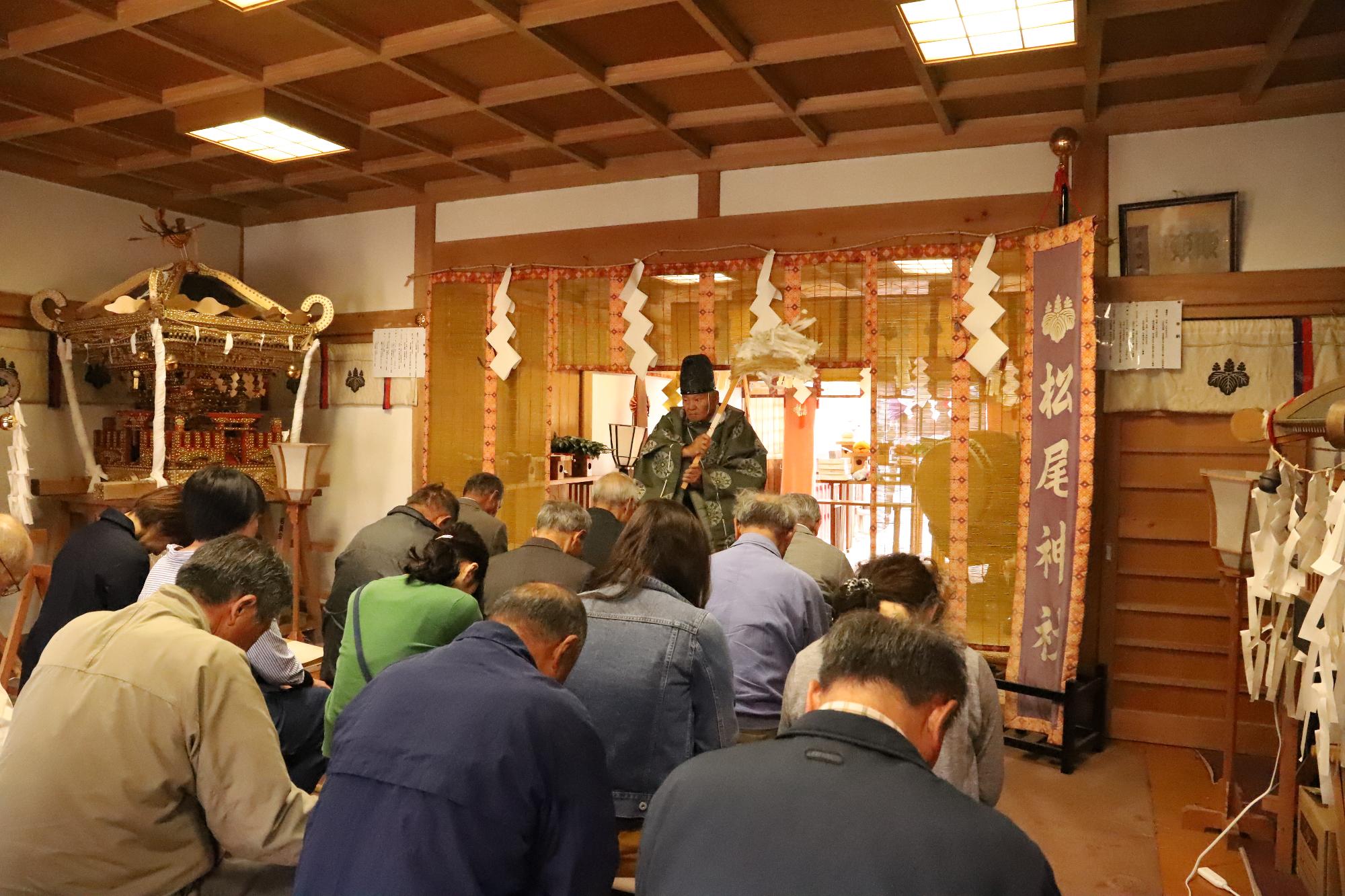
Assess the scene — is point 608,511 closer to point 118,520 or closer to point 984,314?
point 118,520

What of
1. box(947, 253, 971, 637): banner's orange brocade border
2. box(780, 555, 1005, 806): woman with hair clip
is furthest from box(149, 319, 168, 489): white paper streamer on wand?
box(780, 555, 1005, 806): woman with hair clip

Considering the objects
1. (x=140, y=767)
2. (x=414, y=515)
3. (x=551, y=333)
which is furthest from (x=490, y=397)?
(x=140, y=767)

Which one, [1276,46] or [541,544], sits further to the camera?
[1276,46]

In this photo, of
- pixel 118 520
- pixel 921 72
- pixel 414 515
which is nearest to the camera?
pixel 118 520

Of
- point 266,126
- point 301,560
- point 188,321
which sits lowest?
point 301,560

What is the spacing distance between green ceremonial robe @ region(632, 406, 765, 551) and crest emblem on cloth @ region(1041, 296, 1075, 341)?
1.50m

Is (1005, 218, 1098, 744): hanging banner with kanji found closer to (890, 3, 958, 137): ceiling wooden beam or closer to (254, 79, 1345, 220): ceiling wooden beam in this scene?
(254, 79, 1345, 220): ceiling wooden beam

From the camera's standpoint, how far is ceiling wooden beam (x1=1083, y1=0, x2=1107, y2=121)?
3455 millimetres

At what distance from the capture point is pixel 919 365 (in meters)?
4.96

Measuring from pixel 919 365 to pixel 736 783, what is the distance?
4145mm

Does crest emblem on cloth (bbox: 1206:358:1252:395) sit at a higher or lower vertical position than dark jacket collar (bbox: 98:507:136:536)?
higher

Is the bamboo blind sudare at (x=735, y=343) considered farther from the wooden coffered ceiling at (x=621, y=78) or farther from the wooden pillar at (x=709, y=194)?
the wooden coffered ceiling at (x=621, y=78)

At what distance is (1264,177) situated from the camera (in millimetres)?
4391

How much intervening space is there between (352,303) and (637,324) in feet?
7.78
